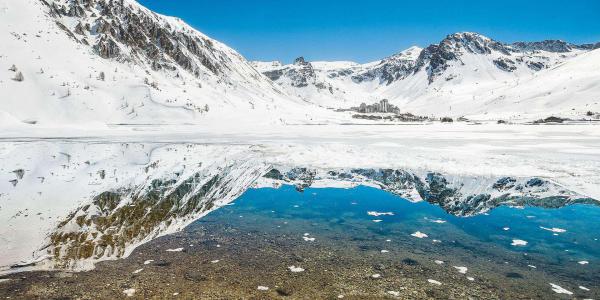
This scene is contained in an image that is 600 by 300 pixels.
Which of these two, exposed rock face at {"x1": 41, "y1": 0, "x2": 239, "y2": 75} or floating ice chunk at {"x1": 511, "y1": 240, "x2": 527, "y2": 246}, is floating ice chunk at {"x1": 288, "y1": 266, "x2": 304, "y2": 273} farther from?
exposed rock face at {"x1": 41, "y1": 0, "x2": 239, "y2": 75}

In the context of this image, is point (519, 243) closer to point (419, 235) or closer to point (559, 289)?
point (419, 235)

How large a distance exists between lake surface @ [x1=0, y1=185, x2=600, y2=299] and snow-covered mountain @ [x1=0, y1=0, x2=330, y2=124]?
37.7 meters

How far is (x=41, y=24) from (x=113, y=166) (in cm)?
5547

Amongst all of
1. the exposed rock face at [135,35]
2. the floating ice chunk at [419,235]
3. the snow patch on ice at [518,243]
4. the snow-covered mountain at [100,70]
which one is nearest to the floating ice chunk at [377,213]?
the floating ice chunk at [419,235]

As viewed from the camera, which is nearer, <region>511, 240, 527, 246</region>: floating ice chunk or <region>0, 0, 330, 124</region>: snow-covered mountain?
<region>511, 240, 527, 246</region>: floating ice chunk

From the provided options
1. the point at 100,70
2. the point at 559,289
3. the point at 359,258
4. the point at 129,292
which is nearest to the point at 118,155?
the point at 129,292

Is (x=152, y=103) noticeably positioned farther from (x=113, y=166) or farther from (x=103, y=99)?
(x=113, y=166)

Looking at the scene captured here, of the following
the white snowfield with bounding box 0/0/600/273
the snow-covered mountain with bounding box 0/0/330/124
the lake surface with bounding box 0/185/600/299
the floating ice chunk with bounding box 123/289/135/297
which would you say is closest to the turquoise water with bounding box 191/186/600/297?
the lake surface with bounding box 0/185/600/299

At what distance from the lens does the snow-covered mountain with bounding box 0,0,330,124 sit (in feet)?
147

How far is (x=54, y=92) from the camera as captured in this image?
45.7 meters

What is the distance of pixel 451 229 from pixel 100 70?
57102 millimetres

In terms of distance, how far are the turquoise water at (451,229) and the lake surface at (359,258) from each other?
3cm

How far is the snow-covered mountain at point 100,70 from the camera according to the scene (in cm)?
4484

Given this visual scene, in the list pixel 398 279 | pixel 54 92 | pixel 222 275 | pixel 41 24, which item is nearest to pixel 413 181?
pixel 398 279
